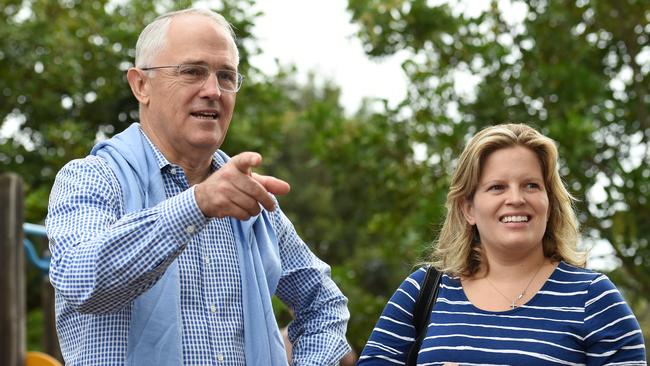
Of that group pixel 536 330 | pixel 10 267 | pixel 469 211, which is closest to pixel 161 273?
pixel 536 330

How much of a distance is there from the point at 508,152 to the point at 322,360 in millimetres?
843

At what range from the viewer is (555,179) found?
330 centimetres

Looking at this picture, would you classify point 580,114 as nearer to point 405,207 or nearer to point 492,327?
point 405,207

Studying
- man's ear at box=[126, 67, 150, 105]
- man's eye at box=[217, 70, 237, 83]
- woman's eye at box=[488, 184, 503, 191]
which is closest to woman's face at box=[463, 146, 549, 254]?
woman's eye at box=[488, 184, 503, 191]

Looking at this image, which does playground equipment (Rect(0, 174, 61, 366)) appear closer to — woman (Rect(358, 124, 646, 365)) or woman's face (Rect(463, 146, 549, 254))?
woman (Rect(358, 124, 646, 365))

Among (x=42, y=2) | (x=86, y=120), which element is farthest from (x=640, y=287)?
(x=42, y=2)

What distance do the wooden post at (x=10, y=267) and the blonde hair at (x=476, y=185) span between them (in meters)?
3.97

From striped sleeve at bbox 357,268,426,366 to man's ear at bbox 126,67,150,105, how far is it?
3.15ft

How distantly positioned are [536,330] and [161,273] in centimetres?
116

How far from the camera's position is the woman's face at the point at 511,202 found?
3172 mm

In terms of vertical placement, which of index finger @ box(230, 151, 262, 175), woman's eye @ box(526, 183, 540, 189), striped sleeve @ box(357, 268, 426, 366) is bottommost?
striped sleeve @ box(357, 268, 426, 366)

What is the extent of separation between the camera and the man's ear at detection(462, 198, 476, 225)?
3381 millimetres

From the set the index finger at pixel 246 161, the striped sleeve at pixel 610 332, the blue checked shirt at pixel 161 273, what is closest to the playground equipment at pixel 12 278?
the blue checked shirt at pixel 161 273

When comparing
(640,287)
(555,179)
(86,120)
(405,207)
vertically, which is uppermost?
(555,179)
